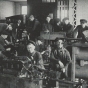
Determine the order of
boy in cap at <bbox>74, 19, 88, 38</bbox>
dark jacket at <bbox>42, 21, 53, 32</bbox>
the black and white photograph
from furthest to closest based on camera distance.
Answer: dark jacket at <bbox>42, 21, 53, 32</bbox>
boy in cap at <bbox>74, 19, 88, 38</bbox>
the black and white photograph

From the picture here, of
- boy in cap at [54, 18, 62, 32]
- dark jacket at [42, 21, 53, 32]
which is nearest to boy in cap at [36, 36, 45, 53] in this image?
dark jacket at [42, 21, 53, 32]

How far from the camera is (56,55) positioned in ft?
29.0

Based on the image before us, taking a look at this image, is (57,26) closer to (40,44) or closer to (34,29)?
(34,29)

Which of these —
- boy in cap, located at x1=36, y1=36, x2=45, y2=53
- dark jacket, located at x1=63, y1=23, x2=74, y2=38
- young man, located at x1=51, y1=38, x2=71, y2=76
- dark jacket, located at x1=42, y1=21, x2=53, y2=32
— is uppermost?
dark jacket, located at x1=42, y1=21, x2=53, y2=32

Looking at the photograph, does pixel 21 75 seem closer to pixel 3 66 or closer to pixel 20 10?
pixel 3 66

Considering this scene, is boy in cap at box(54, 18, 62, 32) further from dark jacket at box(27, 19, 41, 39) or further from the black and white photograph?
dark jacket at box(27, 19, 41, 39)

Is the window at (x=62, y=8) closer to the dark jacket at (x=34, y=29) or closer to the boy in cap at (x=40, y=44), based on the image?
the dark jacket at (x=34, y=29)

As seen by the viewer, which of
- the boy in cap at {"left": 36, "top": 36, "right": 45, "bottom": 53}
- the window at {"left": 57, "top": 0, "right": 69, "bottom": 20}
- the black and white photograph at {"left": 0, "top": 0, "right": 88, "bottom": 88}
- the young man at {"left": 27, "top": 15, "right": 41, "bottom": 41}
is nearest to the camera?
the black and white photograph at {"left": 0, "top": 0, "right": 88, "bottom": 88}

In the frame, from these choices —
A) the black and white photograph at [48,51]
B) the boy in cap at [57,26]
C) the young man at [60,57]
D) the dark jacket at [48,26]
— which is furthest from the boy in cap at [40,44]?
the boy in cap at [57,26]

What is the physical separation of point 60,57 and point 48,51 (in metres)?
1.21

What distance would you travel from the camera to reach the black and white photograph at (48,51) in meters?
6.46

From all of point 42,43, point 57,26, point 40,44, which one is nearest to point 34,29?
point 57,26

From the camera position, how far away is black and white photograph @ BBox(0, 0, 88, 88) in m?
6.46

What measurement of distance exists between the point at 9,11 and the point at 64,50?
1490cm
